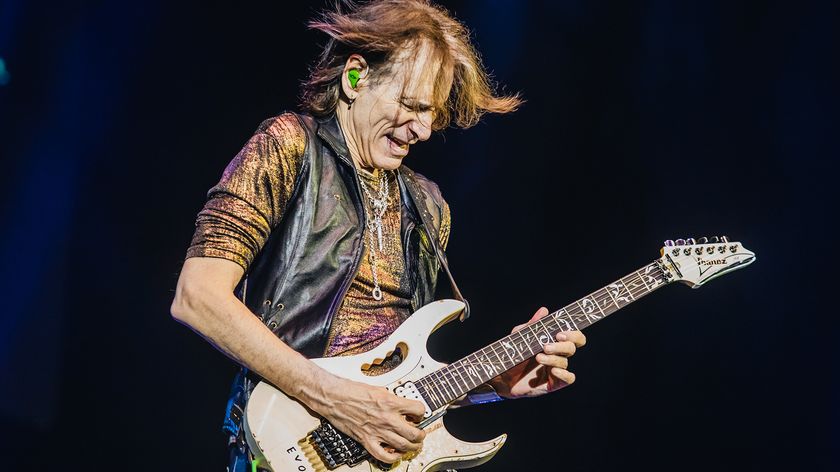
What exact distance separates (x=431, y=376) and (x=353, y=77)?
133 centimetres

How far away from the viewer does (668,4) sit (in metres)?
5.14

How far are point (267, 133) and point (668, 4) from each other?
A: 3743mm

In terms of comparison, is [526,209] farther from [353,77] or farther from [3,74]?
[3,74]

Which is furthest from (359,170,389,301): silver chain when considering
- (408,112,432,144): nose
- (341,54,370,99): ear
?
(341,54,370,99): ear

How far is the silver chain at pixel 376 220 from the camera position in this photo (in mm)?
2801

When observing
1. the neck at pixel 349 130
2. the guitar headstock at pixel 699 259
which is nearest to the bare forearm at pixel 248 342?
the neck at pixel 349 130

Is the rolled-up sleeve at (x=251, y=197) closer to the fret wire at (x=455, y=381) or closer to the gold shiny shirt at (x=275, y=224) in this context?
the gold shiny shirt at (x=275, y=224)

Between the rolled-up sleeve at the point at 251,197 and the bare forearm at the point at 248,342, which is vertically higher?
the rolled-up sleeve at the point at 251,197

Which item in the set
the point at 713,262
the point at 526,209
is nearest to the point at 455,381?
the point at 713,262

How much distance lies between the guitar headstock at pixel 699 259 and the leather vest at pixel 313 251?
917mm

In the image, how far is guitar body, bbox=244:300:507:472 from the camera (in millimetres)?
2248

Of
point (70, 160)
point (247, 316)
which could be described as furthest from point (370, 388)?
point (70, 160)

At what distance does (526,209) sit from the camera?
16.8 ft

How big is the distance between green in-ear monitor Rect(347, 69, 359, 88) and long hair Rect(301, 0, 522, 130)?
63 millimetres
